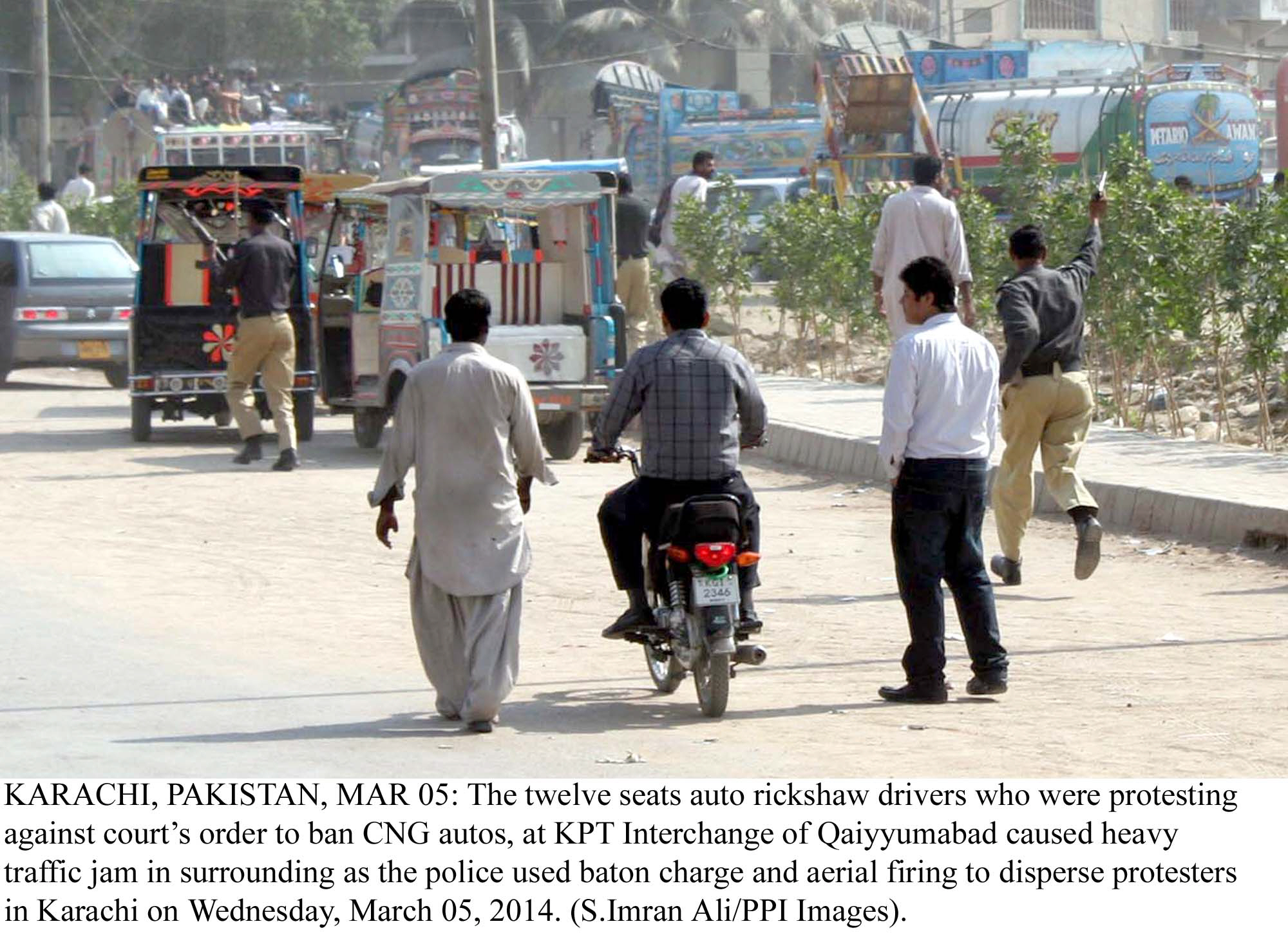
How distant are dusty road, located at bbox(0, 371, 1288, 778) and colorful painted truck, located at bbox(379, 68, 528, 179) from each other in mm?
39976

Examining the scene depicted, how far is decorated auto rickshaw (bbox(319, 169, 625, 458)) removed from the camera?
1605 cm

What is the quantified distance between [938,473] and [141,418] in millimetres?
11194

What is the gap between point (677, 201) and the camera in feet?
74.6

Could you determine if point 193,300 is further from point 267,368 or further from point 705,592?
point 705,592

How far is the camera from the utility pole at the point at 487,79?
24.8m

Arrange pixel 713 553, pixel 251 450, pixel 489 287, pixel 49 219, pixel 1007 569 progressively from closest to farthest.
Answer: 1. pixel 713 553
2. pixel 1007 569
3. pixel 251 450
4. pixel 489 287
5. pixel 49 219

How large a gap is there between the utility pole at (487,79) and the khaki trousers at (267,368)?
341 inches

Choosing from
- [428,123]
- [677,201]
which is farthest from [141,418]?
[428,123]

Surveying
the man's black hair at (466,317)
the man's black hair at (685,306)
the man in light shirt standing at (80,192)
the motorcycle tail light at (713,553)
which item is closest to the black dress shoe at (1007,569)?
the man's black hair at (685,306)

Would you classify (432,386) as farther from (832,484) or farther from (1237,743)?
(832,484)

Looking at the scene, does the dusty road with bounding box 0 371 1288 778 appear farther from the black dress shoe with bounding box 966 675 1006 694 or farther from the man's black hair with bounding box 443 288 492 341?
the man's black hair with bounding box 443 288 492 341

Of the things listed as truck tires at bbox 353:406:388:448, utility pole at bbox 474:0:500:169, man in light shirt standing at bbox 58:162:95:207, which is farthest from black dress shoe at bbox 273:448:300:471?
man in light shirt standing at bbox 58:162:95:207

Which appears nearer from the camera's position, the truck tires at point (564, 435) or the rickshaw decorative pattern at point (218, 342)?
the truck tires at point (564, 435)

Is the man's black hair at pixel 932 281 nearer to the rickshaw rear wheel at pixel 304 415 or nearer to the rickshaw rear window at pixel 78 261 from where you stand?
the rickshaw rear wheel at pixel 304 415
